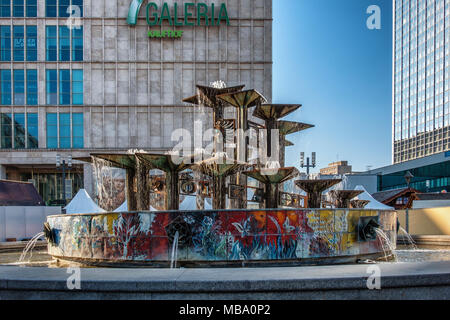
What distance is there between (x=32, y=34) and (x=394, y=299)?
43771mm

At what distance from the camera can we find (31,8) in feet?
130

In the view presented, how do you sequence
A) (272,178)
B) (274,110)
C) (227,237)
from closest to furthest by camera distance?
(227,237) < (272,178) < (274,110)

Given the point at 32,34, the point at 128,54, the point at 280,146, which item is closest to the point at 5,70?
the point at 32,34

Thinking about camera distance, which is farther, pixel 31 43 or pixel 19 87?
pixel 31 43

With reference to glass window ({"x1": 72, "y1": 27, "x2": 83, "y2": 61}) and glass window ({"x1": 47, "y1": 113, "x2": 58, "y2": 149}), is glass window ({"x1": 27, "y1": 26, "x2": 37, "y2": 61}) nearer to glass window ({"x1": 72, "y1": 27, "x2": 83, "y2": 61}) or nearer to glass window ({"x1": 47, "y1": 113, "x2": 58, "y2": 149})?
glass window ({"x1": 72, "y1": 27, "x2": 83, "y2": 61})

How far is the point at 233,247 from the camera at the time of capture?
810 cm

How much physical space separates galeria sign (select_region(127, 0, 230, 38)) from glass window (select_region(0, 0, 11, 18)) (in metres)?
12.2

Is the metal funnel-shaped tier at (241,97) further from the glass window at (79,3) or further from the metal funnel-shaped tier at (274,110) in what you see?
the glass window at (79,3)

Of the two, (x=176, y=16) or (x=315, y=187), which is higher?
(x=176, y=16)

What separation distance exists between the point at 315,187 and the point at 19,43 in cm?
3815

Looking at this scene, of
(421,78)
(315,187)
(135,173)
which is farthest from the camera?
(421,78)

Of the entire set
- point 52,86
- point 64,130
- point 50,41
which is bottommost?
point 64,130

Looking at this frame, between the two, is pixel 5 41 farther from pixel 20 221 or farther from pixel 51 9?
pixel 20 221

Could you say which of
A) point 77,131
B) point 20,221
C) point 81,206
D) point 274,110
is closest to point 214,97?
point 274,110
